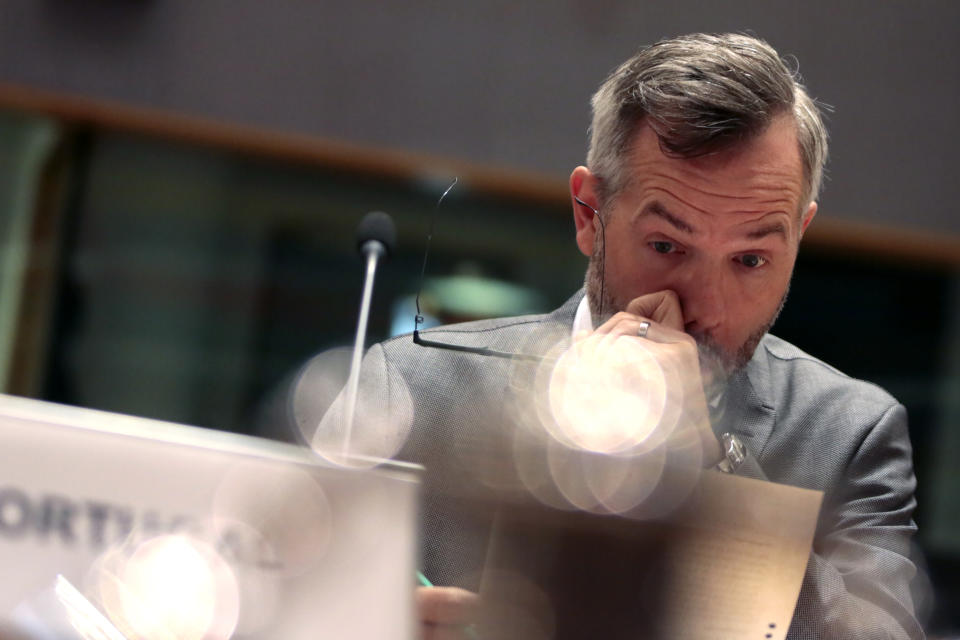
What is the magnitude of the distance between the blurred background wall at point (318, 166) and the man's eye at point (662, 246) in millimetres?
3008

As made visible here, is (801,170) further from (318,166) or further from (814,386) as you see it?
(318,166)

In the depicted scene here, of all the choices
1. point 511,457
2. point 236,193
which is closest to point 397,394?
point 511,457

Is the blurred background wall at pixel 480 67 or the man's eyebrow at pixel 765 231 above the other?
the blurred background wall at pixel 480 67

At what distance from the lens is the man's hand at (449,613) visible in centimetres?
89

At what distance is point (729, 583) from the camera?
96cm

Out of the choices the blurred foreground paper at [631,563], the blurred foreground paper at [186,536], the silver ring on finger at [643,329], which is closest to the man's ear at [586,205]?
the silver ring on finger at [643,329]

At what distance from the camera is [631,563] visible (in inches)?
36.4

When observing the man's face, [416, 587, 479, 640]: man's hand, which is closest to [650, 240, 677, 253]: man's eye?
the man's face

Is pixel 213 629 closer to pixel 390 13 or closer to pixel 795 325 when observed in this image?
pixel 390 13

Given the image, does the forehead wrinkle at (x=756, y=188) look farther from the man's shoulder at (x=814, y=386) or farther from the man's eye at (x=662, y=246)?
the man's shoulder at (x=814, y=386)

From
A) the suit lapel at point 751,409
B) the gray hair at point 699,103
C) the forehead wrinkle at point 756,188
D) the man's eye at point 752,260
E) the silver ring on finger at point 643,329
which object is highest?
the gray hair at point 699,103

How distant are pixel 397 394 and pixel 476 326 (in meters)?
0.25

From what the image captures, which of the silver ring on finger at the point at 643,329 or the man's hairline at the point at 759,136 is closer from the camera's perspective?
the silver ring on finger at the point at 643,329

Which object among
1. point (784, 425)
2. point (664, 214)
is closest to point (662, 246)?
point (664, 214)
